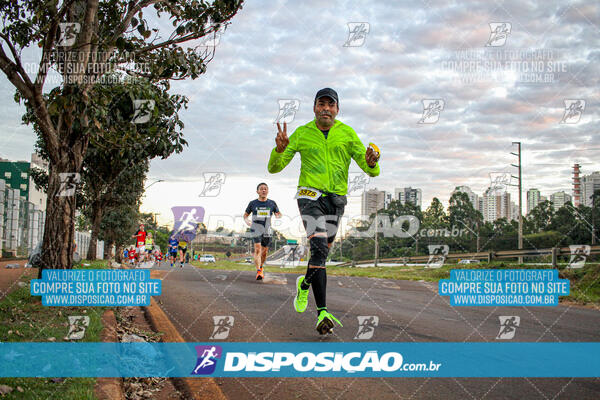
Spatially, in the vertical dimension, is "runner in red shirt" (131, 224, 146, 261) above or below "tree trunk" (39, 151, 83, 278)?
below

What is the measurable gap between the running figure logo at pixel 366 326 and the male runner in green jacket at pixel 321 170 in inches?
25.1

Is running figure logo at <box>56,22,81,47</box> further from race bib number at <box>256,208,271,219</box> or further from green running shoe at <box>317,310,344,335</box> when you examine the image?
green running shoe at <box>317,310,344,335</box>

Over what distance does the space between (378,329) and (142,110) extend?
6.20m

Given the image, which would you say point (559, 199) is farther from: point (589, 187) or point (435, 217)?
point (435, 217)

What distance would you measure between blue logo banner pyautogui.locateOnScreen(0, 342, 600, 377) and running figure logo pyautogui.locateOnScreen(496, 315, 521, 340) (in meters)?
0.70

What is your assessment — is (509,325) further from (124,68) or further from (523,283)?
(124,68)

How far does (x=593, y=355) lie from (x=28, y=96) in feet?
26.6

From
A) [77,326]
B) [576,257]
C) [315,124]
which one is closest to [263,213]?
[77,326]

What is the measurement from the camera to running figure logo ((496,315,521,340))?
5.20m

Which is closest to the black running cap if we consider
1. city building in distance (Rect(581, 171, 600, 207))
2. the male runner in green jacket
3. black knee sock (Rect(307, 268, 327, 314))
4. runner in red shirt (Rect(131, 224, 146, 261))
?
the male runner in green jacket

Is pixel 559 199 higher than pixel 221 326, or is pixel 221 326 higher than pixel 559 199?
pixel 559 199

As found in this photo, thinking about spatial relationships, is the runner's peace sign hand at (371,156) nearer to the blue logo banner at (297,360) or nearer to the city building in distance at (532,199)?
the blue logo banner at (297,360)

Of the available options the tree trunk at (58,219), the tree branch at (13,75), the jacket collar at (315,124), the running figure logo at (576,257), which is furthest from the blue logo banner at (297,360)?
the running figure logo at (576,257)

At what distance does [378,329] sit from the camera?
5.15 meters
